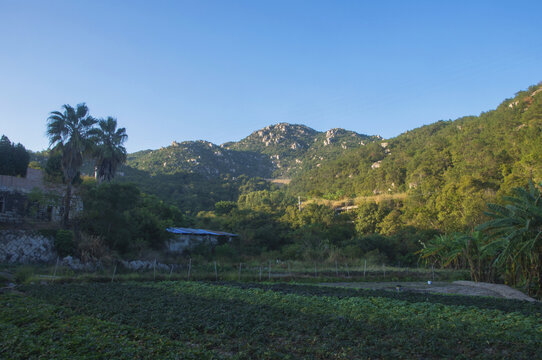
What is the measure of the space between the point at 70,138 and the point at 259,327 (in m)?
25.1

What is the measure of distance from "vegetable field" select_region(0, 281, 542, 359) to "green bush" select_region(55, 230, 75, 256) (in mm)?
12313

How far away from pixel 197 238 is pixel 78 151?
1287cm

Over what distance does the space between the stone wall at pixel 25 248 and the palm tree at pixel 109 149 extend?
40.2 ft

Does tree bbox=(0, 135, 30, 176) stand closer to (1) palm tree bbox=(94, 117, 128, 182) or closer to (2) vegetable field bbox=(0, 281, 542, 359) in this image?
(1) palm tree bbox=(94, 117, 128, 182)

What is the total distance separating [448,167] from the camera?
182 feet

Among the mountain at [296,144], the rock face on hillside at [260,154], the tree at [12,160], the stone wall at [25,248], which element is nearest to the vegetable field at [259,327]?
the stone wall at [25,248]

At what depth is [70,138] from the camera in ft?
93.8

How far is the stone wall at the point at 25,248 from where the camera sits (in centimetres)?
2345

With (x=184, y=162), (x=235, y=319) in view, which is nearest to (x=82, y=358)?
(x=235, y=319)

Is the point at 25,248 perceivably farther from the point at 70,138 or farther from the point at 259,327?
the point at 259,327

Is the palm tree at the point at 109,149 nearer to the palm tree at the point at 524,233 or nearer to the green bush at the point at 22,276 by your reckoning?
the green bush at the point at 22,276

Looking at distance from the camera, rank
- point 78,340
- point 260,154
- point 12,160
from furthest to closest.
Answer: point 260,154 → point 12,160 → point 78,340

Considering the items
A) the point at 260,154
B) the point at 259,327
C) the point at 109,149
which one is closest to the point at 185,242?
the point at 109,149

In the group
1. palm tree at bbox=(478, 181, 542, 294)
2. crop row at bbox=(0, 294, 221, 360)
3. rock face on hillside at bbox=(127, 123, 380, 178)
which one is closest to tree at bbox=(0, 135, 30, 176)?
crop row at bbox=(0, 294, 221, 360)
